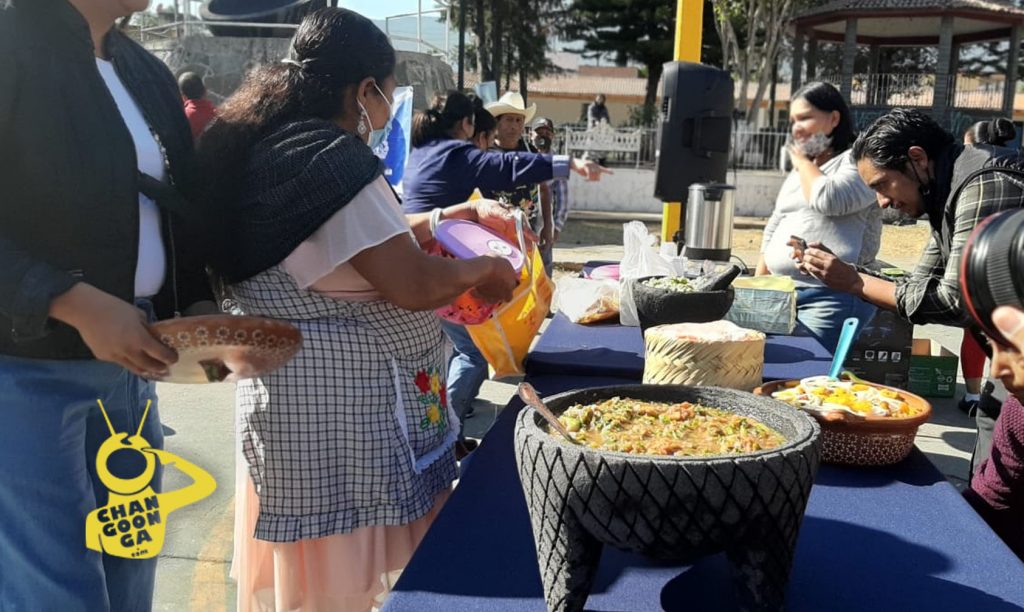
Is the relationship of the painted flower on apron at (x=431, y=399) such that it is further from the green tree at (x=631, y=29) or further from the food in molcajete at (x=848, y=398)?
the green tree at (x=631, y=29)

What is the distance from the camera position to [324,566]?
5.15ft

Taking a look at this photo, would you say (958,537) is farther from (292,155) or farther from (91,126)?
(91,126)

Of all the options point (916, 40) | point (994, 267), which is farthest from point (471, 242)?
point (916, 40)

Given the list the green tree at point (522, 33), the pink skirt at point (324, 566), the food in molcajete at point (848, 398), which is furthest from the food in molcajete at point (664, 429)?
the green tree at point (522, 33)

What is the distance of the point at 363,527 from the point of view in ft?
5.10

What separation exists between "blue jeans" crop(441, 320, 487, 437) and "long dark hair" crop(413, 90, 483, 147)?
3.06ft

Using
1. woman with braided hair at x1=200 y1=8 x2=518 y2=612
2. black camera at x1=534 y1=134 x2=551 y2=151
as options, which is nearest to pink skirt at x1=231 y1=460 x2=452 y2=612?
woman with braided hair at x1=200 y1=8 x2=518 y2=612

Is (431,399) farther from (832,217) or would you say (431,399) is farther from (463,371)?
(463,371)

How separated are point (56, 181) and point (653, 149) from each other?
16.8m

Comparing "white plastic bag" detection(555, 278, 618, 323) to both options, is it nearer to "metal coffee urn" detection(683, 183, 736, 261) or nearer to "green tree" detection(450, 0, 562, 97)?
"metal coffee urn" detection(683, 183, 736, 261)

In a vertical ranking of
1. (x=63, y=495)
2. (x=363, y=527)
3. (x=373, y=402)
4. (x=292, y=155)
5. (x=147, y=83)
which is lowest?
(x=363, y=527)

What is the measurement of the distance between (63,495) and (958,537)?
4.55 feet

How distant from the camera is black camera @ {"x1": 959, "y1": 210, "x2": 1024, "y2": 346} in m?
0.92

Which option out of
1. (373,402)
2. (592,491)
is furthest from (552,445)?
(373,402)
